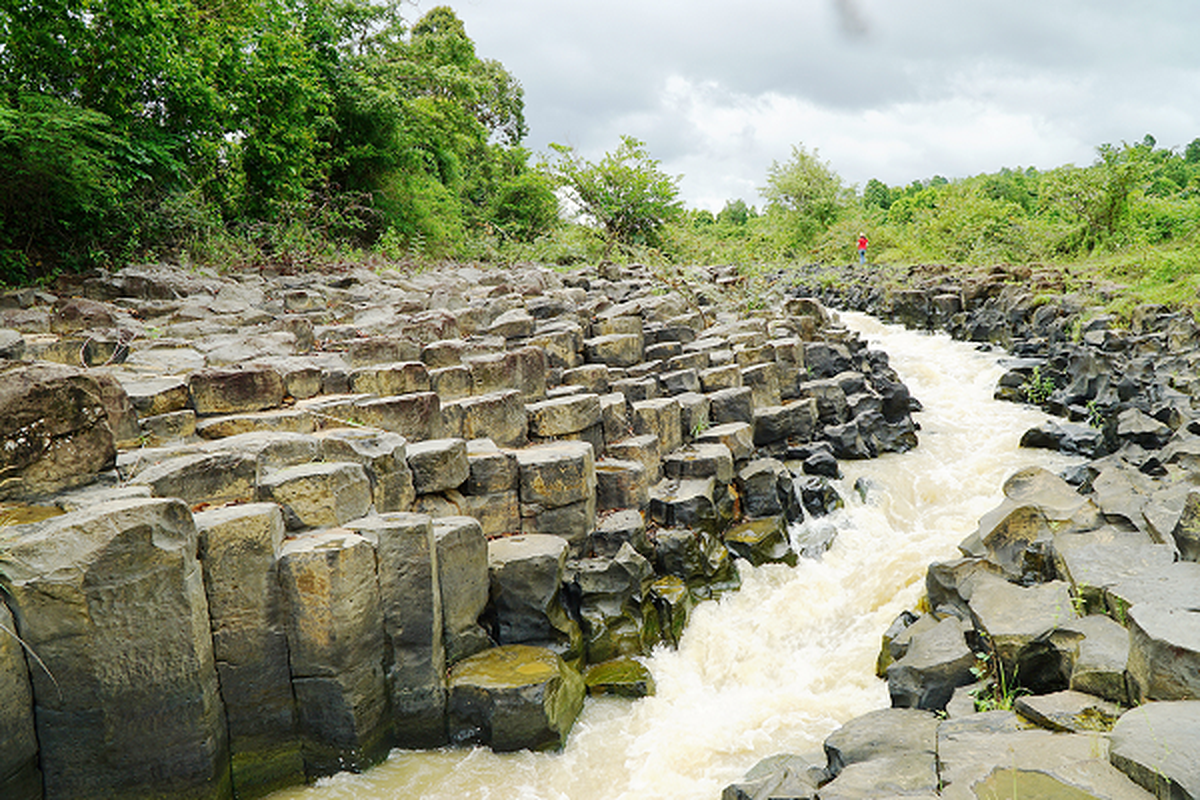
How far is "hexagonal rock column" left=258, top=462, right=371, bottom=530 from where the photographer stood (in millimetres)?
5027

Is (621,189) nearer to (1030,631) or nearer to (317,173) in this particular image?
(317,173)

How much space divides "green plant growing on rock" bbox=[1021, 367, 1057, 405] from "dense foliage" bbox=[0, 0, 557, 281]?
1437 cm

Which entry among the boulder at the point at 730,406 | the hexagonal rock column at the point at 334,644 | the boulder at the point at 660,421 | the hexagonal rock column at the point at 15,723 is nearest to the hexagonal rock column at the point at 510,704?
the hexagonal rock column at the point at 334,644

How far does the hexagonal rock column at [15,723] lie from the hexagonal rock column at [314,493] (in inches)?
62.0

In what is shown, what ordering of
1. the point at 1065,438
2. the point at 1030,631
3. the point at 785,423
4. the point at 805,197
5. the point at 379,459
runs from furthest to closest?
the point at 805,197 < the point at 785,423 < the point at 1065,438 < the point at 379,459 < the point at 1030,631

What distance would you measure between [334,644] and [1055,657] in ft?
15.7

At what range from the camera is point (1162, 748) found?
10.3 ft

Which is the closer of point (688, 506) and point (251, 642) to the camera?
point (251, 642)

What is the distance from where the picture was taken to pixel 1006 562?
6.28 meters

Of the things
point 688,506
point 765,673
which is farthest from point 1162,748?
point 688,506

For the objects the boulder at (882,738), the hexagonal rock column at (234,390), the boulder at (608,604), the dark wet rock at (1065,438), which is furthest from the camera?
the dark wet rock at (1065,438)

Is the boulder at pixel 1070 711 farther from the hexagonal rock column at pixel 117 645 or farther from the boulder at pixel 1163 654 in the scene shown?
the hexagonal rock column at pixel 117 645

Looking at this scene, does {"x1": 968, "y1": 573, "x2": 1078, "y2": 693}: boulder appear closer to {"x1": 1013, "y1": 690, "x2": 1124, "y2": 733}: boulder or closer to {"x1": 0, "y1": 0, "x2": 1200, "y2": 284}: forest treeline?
{"x1": 1013, "y1": 690, "x2": 1124, "y2": 733}: boulder

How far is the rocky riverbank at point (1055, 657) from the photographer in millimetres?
3371
